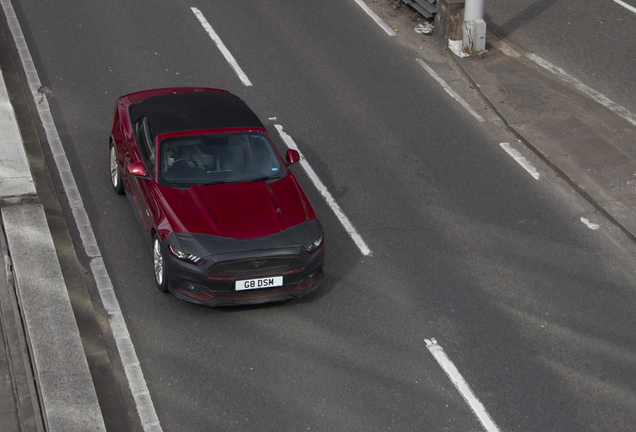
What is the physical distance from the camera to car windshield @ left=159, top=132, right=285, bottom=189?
8461mm

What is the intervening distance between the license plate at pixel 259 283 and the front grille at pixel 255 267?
0.07 meters

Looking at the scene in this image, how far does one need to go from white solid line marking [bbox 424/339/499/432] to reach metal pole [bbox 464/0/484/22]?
8486mm

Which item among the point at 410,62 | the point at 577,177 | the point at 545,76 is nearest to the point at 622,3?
the point at 545,76

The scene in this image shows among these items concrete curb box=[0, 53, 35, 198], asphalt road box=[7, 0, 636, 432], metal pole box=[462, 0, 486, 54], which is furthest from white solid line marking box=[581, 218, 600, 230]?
concrete curb box=[0, 53, 35, 198]

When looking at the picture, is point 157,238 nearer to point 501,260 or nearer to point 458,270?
point 458,270

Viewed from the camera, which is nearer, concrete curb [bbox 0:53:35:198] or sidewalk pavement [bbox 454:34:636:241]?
concrete curb [bbox 0:53:35:198]

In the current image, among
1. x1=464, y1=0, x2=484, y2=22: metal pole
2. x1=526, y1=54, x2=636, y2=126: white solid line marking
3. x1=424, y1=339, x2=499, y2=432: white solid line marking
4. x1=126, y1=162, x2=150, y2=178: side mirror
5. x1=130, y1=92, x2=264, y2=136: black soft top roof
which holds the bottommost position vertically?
x1=424, y1=339, x2=499, y2=432: white solid line marking

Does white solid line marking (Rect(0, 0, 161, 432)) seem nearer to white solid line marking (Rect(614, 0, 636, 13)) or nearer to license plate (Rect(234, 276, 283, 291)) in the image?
license plate (Rect(234, 276, 283, 291))

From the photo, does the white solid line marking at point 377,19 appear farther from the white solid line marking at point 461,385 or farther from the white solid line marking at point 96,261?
the white solid line marking at point 461,385

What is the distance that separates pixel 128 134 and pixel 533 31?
9.64 metres

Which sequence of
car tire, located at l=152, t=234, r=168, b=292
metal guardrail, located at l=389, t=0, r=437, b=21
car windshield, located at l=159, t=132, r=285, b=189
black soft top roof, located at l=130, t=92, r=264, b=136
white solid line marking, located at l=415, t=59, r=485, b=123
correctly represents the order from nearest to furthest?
1. car tire, located at l=152, t=234, r=168, b=292
2. car windshield, located at l=159, t=132, r=285, b=189
3. black soft top roof, located at l=130, t=92, r=264, b=136
4. white solid line marking, located at l=415, t=59, r=485, b=123
5. metal guardrail, located at l=389, t=0, r=437, b=21

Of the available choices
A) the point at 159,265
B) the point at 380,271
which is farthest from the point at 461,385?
the point at 159,265

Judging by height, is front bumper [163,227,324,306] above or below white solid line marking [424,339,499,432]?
above

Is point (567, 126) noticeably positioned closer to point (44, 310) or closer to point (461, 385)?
point (461, 385)
